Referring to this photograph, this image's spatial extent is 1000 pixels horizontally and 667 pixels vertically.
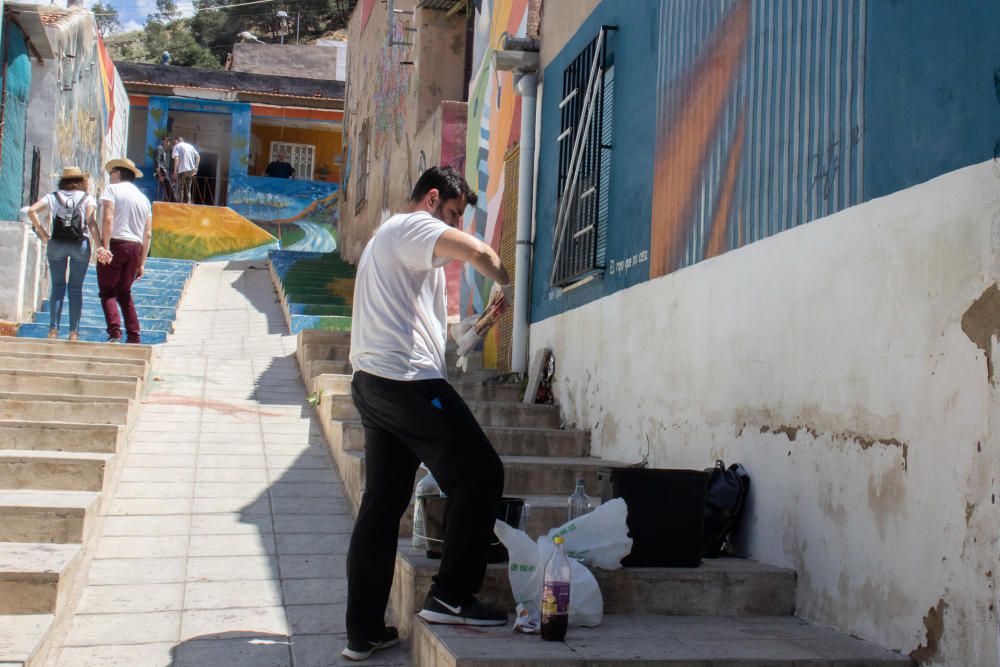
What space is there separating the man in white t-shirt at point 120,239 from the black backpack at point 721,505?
6.30 metres

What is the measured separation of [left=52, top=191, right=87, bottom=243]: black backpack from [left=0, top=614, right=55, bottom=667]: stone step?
596 cm

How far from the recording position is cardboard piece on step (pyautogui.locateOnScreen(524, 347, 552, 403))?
809 centimetres

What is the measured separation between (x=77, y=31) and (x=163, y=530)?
12.3 m

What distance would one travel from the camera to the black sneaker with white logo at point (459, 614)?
3.78 metres

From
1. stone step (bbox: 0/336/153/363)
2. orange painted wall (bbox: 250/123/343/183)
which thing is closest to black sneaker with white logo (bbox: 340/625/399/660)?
stone step (bbox: 0/336/153/363)

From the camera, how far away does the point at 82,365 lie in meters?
8.18

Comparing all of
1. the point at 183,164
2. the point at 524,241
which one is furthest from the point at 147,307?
the point at 183,164

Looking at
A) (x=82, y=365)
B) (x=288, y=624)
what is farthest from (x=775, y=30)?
(x=82, y=365)

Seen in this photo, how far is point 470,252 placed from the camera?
368 cm

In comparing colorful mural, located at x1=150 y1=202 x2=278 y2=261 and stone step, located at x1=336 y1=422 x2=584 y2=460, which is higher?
colorful mural, located at x1=150 y1=202 x2=278 y2=261

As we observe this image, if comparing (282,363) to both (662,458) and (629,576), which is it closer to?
(662,458)

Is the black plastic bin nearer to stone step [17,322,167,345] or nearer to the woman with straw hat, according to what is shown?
the woman with straw hat

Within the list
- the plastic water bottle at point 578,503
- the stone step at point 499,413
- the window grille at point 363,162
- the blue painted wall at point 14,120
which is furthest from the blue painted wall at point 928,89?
the window grille at point 363,162

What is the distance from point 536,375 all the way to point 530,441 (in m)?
1.29
